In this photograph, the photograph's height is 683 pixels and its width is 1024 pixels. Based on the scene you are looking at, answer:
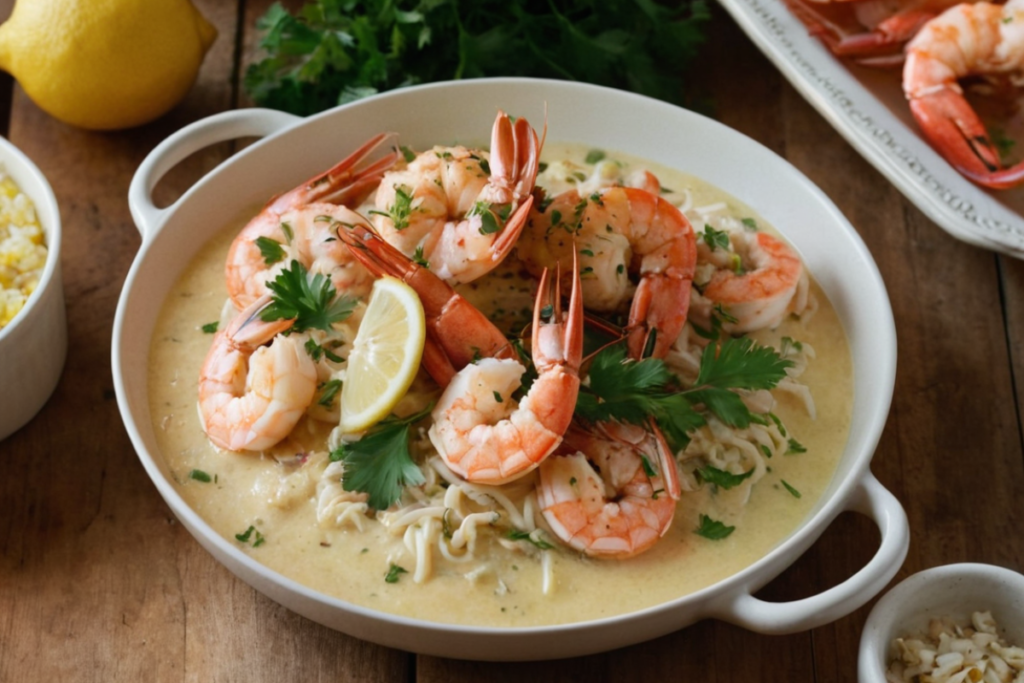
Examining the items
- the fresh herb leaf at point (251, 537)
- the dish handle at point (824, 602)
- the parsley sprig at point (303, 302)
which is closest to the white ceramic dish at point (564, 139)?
the dish handle at point (824, 602)

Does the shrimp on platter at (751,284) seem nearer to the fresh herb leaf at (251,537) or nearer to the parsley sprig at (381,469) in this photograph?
the parsley sprig at (381,469)

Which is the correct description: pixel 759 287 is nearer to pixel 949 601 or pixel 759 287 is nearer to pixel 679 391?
pixel 679 391

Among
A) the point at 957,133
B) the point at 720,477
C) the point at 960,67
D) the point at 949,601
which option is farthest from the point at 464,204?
the point at 960,67

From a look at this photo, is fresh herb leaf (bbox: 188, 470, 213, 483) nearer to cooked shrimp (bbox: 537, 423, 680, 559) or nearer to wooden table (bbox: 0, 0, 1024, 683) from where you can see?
wooden table (bbox: 0, 0, 1024, 683)

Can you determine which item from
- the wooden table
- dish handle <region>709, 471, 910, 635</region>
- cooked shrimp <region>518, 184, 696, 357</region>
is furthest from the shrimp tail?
dish handle <region>709, 471, 910, 635</region>

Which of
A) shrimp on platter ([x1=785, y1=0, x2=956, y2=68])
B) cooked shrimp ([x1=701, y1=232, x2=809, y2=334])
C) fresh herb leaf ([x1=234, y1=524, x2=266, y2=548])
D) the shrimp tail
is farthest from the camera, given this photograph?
shrimp on platter ([x1=785, y1=0, x2=956, y2=68])

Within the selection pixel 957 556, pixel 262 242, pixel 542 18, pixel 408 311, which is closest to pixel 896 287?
pixel 957 556

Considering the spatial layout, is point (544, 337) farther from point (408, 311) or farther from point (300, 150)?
point (300, 150)
